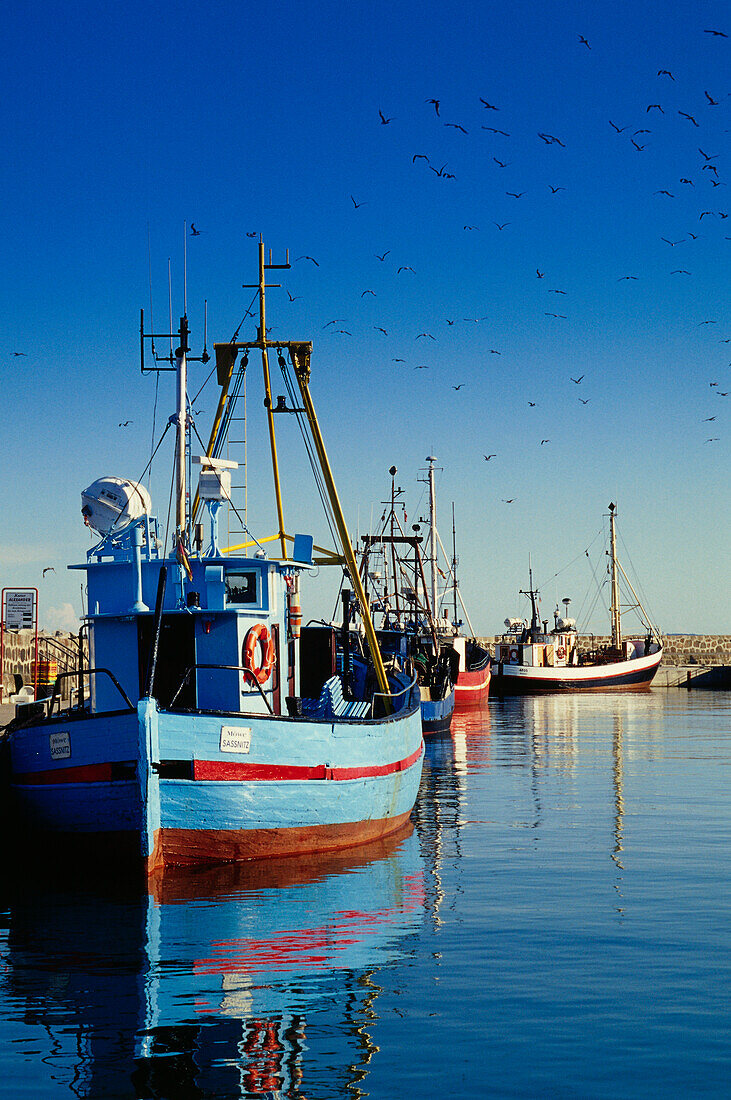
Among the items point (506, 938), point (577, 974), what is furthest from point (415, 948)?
point (577, 974)

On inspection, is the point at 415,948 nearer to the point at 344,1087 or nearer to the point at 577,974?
the point at 577,974

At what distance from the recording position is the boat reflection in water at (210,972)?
866cm

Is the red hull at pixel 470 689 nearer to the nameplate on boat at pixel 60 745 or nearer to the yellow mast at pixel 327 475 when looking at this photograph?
the yellow mast at pixel 327 475

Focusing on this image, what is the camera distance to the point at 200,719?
1463cm

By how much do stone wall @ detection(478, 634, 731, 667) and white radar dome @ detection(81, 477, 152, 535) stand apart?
77.3m

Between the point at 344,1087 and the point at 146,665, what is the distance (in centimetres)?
973

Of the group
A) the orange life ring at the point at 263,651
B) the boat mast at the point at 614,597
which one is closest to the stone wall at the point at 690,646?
the boat mast at the point at 614,597

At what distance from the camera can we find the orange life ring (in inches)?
669

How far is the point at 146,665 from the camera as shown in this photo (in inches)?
677

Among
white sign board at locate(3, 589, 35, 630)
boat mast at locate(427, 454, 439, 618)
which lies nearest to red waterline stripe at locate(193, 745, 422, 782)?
white sign board at locate(3, 589, 35, 630)

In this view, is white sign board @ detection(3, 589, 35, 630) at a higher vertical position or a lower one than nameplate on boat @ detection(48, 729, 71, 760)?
higher

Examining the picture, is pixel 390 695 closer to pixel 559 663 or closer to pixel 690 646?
pixel 559 663

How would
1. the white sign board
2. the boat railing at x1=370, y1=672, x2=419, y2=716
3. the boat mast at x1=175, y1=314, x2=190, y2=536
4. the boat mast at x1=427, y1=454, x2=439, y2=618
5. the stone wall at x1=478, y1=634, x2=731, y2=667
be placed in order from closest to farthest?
the boat mast at x1=175, y1=314, x2=190, y2=536 < the boat railing at x1=370, y1=672, x2=419, y2=716 < the white sign board < the boat mast at x1=427, y1=454, x2=439, y2=618 < the stone wall at x1=478, y1=634, x2=731, y2=667

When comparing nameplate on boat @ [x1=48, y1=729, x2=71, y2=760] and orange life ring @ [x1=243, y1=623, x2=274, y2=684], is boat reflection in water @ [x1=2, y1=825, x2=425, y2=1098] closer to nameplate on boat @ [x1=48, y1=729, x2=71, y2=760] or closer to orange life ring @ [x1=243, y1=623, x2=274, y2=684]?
nameplate on boat @ [x1=48, y1=729, x2=71, y2=760]
